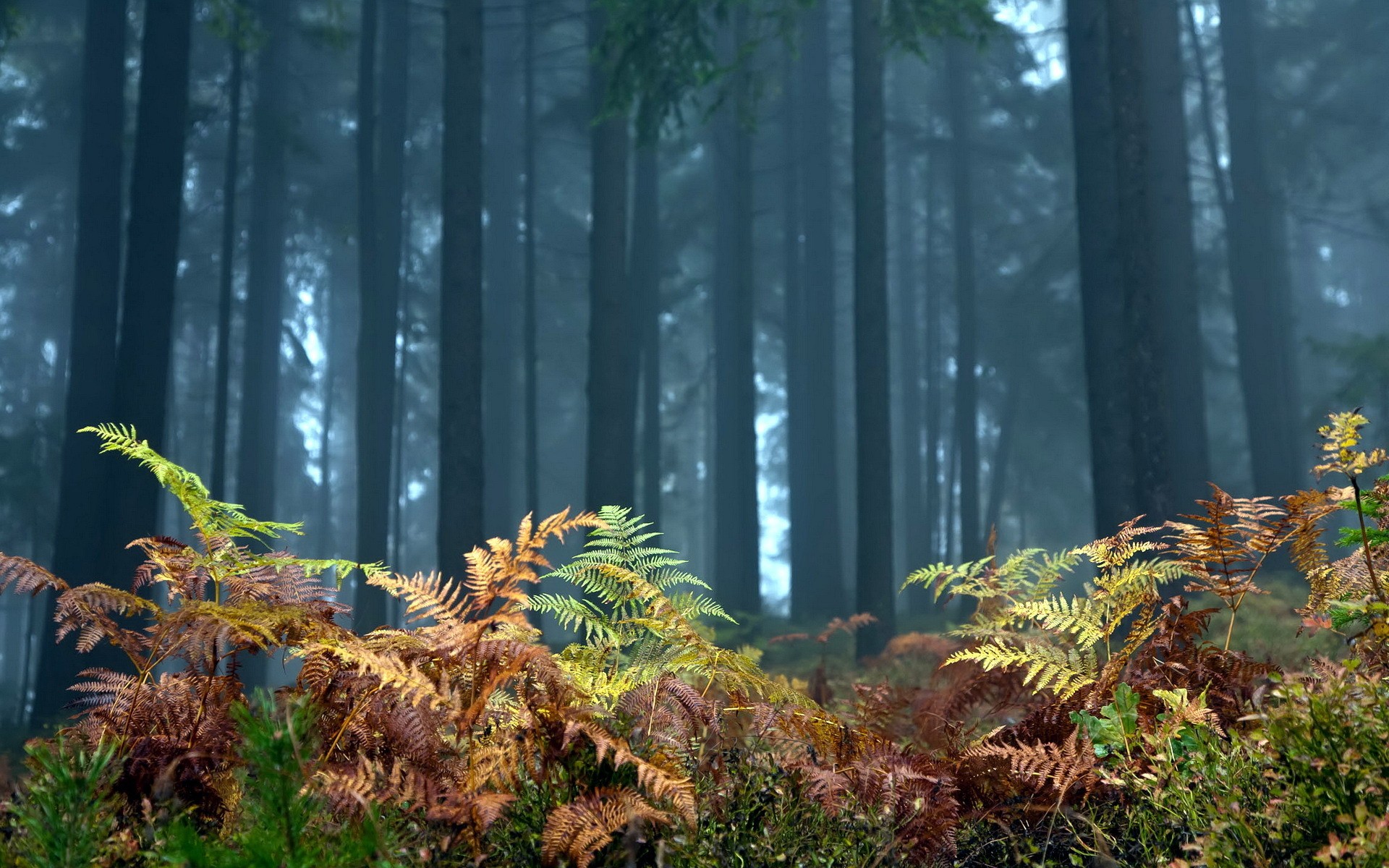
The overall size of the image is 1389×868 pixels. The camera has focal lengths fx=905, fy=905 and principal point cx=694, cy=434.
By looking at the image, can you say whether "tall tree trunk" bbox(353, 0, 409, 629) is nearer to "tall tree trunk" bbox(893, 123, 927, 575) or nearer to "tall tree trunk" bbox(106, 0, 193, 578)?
"tall tree trunk" bbox(106, 0, 193, 578)

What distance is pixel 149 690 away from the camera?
107 inches

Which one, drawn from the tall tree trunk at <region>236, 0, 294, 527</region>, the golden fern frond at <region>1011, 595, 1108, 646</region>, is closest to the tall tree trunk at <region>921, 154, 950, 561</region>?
the tall tree trunk at <region>236, 0, 294, 527</region>

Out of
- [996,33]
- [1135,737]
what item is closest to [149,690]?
[1135,737]

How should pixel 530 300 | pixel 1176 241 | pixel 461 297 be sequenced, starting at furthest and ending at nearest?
1. pixel 530 300
2. pixel 1176 241
3. pixel 461 297

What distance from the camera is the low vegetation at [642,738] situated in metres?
1.99

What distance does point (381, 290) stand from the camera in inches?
764

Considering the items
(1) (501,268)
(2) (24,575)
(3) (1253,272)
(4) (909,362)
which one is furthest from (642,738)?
(4) (909,362)

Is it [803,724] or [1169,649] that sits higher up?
[1169,649]

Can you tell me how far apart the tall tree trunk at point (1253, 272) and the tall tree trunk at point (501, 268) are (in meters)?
15.5

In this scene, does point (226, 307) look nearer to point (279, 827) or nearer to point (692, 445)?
point (279, 827)

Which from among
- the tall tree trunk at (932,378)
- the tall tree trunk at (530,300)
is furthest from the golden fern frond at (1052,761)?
the tall tree trunk at (932,378)

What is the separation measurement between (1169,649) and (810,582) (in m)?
17.1

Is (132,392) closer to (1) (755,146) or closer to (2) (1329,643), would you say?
(2) (1329,643)

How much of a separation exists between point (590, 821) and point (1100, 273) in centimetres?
988
